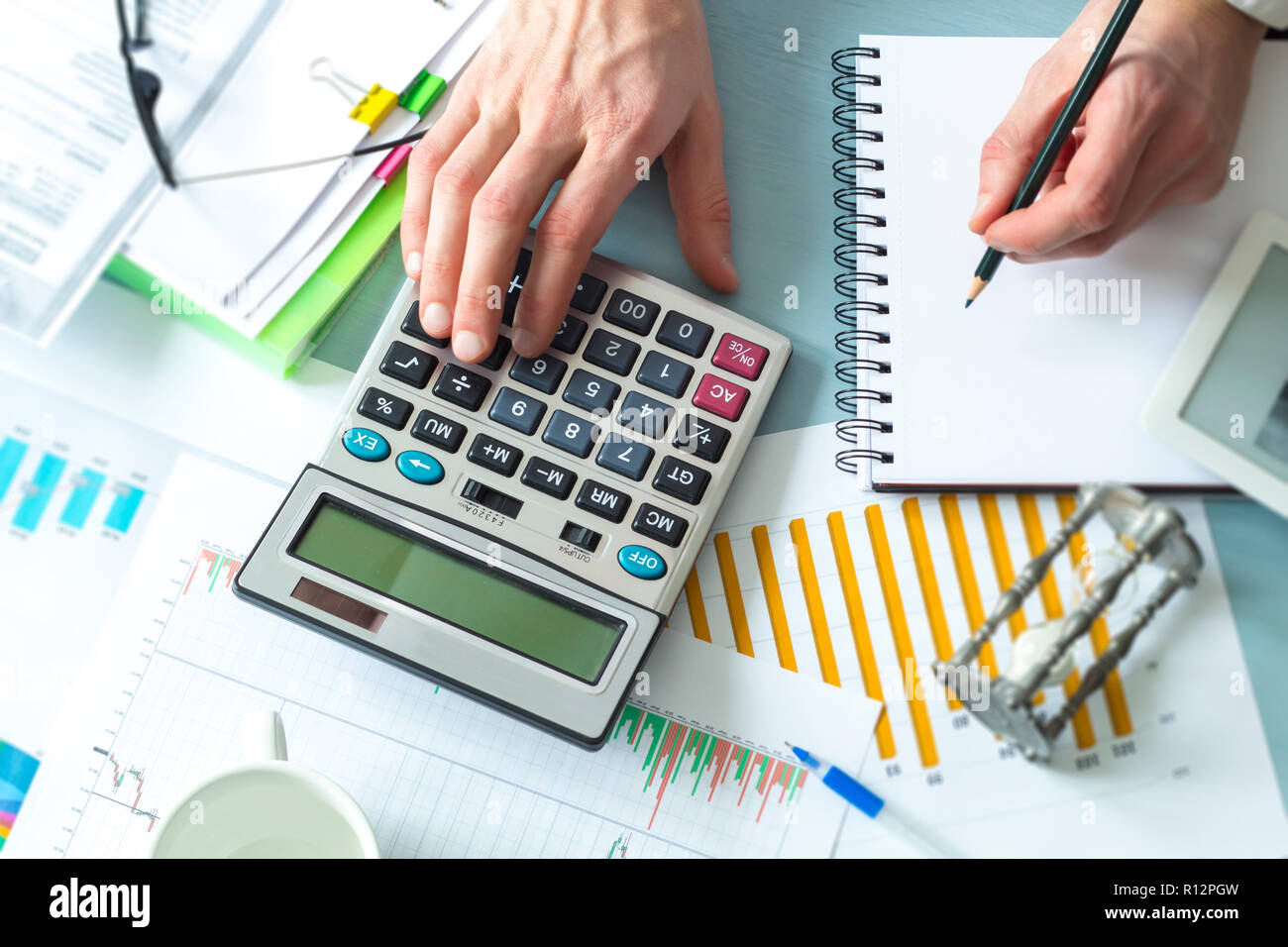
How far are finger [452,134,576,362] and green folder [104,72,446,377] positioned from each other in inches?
3.6

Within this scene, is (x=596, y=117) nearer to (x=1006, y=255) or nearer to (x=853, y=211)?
(x=853, y=211)

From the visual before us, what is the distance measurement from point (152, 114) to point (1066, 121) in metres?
0.60

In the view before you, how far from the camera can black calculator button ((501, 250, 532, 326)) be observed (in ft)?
2.00

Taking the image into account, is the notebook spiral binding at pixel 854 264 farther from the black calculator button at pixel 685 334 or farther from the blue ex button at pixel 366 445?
the blue ex button at pixel 366 445

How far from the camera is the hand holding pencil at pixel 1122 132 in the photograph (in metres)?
0.58

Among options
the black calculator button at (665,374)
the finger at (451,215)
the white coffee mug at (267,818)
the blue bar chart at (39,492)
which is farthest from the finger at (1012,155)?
the blue bar chart at (39,492)

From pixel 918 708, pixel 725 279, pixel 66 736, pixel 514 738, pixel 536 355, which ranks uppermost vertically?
pixel 725 279

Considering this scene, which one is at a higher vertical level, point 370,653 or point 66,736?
point 370,653

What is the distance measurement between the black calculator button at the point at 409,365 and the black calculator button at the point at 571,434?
0.09 meters

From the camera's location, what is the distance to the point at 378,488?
59 cm

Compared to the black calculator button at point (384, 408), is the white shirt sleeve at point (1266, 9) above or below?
above

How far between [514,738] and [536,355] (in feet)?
0.79

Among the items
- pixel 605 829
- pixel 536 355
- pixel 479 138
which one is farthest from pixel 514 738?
pixel 479 138

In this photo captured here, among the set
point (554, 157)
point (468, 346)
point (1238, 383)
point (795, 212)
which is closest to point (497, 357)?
point (468, 346)
